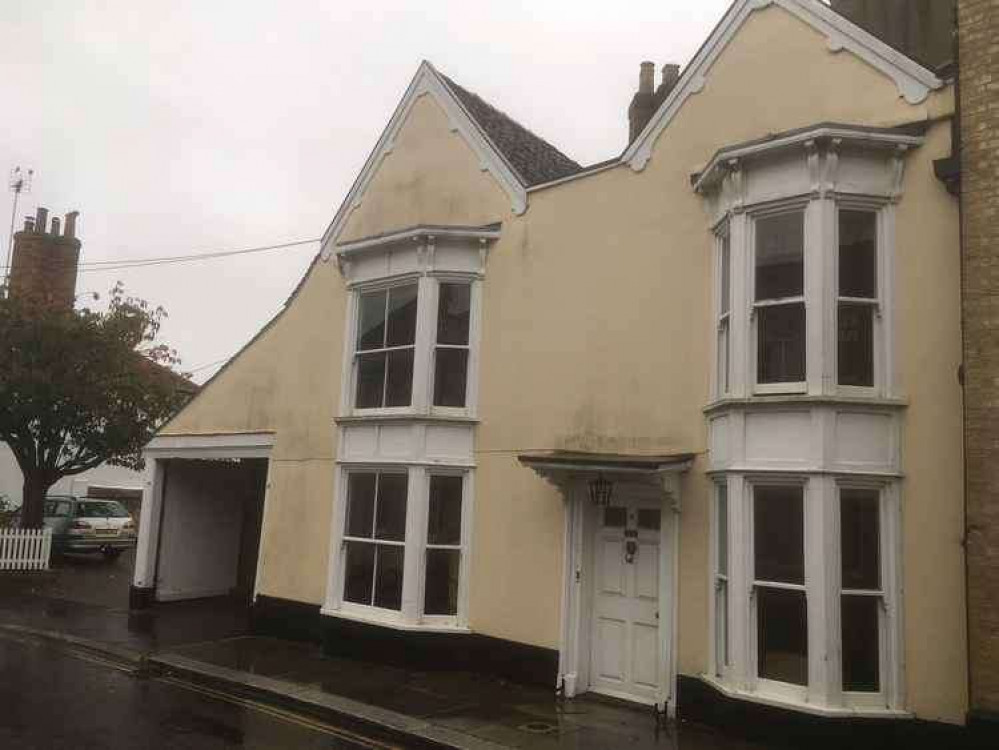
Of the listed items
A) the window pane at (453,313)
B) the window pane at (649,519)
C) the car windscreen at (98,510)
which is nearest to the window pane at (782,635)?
the window pane at (649,519)

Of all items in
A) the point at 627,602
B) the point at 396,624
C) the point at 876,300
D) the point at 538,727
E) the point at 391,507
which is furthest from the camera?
the point at 391,507

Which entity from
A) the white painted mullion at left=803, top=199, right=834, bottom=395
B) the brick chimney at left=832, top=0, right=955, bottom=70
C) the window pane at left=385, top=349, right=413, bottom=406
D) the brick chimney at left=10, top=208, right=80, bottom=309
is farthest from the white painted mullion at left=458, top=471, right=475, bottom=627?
the brick chimney at left=10, top=208, right=80, bottom=309

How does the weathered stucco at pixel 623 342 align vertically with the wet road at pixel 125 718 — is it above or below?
above

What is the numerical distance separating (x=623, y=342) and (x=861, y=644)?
436 cm

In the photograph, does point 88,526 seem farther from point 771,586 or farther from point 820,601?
point 820,601

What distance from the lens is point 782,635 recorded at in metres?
8.37

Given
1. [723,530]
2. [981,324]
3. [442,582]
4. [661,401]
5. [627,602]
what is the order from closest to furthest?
[981,324] → [723,530] → [661,401] → [627,602] → [442,582]

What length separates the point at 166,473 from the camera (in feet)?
54.0

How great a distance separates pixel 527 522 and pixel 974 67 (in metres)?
7.22

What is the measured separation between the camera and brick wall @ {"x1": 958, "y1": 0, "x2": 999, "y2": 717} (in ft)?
24.1

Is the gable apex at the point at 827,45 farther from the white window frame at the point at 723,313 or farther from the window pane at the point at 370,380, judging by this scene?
the window pane at the point at 370,380

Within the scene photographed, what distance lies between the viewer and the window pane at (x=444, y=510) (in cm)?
1176

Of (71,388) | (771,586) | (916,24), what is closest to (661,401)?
(771,586)

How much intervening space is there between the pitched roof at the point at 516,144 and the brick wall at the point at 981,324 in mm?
5539
